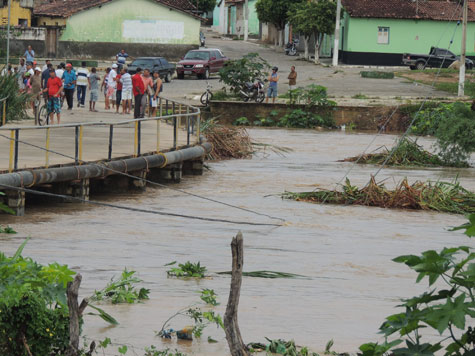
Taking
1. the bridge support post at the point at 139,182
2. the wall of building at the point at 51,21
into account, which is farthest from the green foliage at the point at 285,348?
the wall of building at the point at 51,21

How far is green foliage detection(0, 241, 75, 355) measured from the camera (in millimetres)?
7379

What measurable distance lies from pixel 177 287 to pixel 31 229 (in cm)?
523

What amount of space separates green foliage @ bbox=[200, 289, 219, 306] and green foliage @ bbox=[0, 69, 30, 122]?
1794 cm

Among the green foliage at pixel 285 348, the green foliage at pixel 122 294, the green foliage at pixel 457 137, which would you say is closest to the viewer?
the green foliage at pixel 285 348

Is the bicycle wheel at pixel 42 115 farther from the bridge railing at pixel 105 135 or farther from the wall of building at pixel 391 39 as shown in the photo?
the wall of building at pixel 391 39

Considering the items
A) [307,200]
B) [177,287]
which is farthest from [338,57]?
[177,287]

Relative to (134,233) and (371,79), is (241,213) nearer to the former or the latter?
(134,233)

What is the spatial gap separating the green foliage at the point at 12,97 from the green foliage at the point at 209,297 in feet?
58.9

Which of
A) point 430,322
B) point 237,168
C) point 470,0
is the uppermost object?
point 470,0

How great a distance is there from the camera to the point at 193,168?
88.0ft

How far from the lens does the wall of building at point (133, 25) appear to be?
66.6 metres

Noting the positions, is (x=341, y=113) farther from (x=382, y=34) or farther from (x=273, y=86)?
→ (x=382, y=34)

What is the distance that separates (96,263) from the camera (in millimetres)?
14094

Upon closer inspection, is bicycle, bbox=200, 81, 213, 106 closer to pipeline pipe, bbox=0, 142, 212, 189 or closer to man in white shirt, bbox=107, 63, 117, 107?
man in white shirt, bbox=107, 63, 117, 107
